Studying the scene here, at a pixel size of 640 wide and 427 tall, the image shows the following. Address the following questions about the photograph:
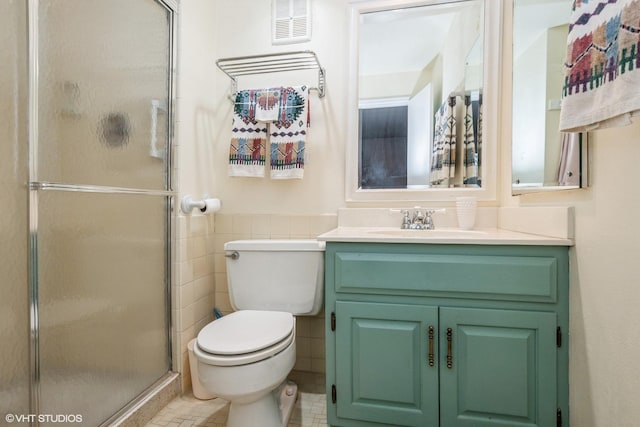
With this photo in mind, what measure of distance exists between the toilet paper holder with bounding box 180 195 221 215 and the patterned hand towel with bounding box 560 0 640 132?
4.86 feet

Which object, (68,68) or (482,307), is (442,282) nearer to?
(482,307)

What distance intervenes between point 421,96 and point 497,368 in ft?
4.21

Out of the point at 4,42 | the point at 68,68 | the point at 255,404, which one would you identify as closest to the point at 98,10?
the point at 68,68

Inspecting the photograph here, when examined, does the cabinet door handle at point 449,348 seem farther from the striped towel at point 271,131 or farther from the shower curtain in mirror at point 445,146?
the striped towel at point 271,131

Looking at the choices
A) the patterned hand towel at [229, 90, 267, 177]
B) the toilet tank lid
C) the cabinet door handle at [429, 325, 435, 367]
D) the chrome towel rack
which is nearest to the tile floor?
the cabinet door handle at [429, 325, 435, 367]

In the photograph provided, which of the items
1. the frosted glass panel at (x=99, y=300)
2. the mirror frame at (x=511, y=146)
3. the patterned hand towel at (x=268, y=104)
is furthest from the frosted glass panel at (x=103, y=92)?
the mirror frame at (x=511, y=146)

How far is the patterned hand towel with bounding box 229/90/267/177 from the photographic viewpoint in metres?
1.70

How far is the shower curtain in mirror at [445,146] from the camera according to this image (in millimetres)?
1616

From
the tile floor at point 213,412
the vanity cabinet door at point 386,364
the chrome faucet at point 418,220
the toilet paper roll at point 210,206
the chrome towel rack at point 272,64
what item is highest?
the chrome towel rack at point 272,64

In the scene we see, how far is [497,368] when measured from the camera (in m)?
1.09

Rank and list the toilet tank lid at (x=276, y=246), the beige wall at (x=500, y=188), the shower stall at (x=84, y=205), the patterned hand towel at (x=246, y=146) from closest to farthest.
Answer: the beige wall at (x=500, y=188), the shower stall at (x=84, y=205), the toilet tank lid at (x=276, y=246), the patterned hand towel at (x=246, y=146)

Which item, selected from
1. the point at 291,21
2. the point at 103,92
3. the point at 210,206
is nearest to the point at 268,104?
the point at 291,21

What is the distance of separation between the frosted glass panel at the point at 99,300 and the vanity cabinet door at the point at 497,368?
49.2 inches

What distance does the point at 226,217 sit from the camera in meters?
1.83
